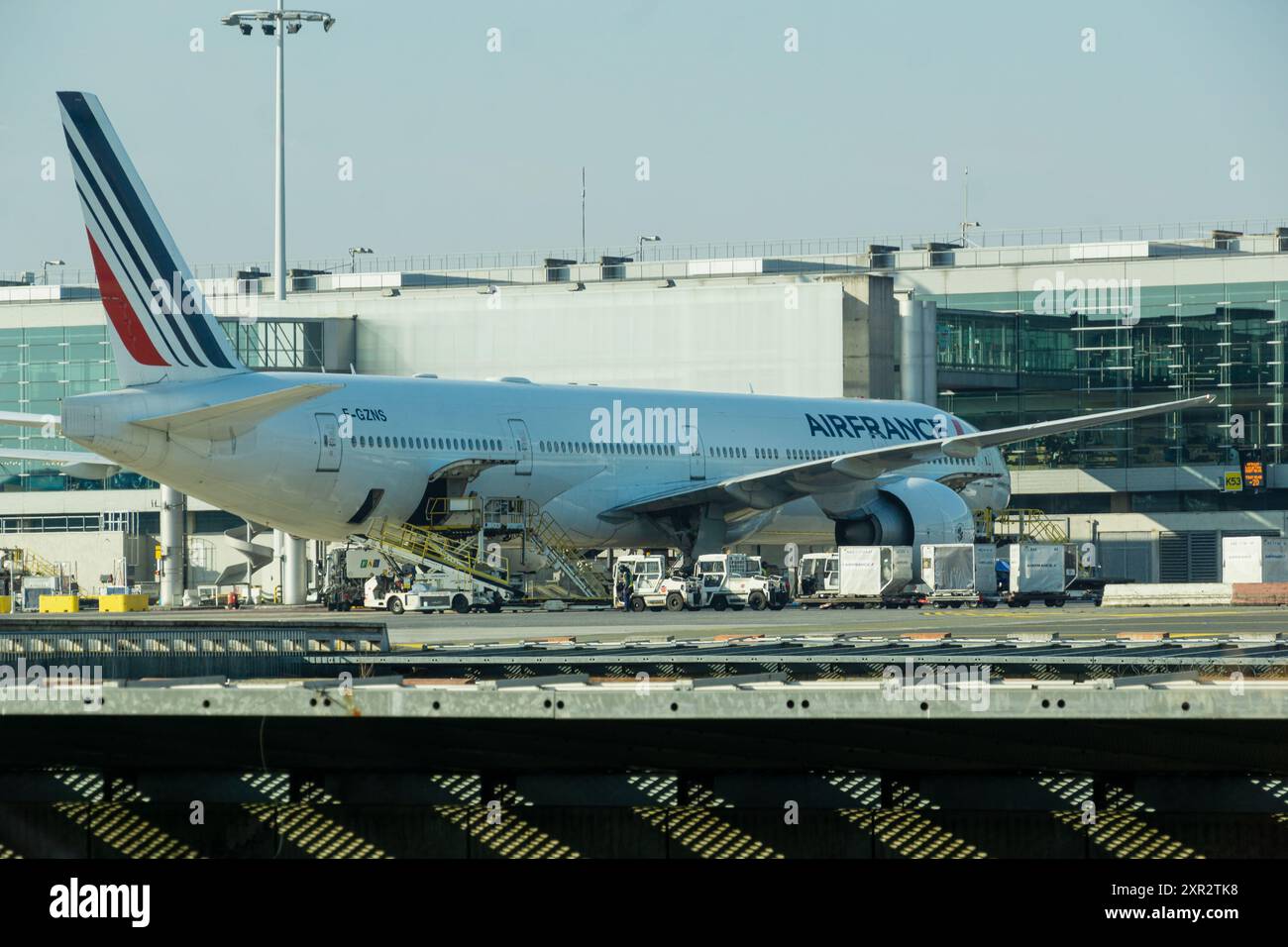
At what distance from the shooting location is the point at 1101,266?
278 feet

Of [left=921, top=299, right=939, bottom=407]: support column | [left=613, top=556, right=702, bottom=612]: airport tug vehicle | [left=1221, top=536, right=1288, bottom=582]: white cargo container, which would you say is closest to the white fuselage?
[left=613, top=556, right=702, bottom=612]: airport tug vehicle

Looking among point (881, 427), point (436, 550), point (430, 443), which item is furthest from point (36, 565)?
point (881, 427)

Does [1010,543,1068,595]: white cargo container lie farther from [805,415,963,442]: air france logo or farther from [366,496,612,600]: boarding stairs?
[366,496,612,600]: boarding stairs

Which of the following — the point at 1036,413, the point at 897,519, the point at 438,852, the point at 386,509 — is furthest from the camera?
the point at 1036,413

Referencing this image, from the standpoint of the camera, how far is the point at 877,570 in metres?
51.8

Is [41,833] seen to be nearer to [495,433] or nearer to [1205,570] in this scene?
[495,433]

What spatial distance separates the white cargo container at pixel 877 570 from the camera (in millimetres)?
51781

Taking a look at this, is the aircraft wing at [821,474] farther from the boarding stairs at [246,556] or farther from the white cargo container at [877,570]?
the boarding stairs at [246,556]

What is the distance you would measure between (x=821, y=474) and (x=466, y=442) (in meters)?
11.3

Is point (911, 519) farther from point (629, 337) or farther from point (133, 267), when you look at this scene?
point (133, 267)

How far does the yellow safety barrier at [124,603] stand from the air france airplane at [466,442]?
415 centimetres

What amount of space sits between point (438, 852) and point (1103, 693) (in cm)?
550

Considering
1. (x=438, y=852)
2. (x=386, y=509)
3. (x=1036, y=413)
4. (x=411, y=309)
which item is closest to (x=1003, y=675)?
(x=438, y=852)

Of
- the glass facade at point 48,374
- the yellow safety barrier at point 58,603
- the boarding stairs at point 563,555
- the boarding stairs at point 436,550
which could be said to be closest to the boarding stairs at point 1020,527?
the boarding stairs at point 563,555
